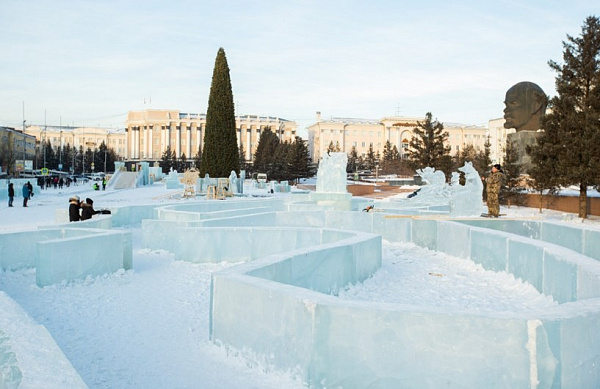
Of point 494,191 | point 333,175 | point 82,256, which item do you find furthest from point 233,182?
point 82,256

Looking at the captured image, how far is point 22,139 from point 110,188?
1856 inches

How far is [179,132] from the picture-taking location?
11669 cm

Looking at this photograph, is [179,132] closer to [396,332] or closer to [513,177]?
[513,177]

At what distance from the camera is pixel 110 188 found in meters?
→ 52.1

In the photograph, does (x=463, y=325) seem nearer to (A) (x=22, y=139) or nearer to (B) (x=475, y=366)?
(B) (x=475, y=366)

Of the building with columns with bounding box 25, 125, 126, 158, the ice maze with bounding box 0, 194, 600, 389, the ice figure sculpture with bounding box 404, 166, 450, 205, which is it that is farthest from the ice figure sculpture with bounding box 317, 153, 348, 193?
the building with columns with bounding box 25, 125, 126, 158

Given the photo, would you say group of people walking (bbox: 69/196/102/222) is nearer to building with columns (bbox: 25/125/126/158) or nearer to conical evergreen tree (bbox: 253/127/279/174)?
conical evergreen tree (bbox: 253/127/279/174)

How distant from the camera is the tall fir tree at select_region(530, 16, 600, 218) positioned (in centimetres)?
2403

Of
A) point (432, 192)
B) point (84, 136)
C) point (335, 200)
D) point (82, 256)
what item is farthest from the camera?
point (84, 136)

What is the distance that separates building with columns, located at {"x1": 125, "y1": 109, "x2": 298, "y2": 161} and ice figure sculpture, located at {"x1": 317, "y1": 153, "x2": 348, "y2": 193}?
3630 inches

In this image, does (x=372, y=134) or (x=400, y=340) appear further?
(x=372, y=134)

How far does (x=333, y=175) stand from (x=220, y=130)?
17.3 meters

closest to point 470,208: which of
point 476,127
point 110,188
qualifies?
point 110,188

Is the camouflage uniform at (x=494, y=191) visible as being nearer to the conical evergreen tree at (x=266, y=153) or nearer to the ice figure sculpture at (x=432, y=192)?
the ice figure sculpture at (x=432, y=192)
